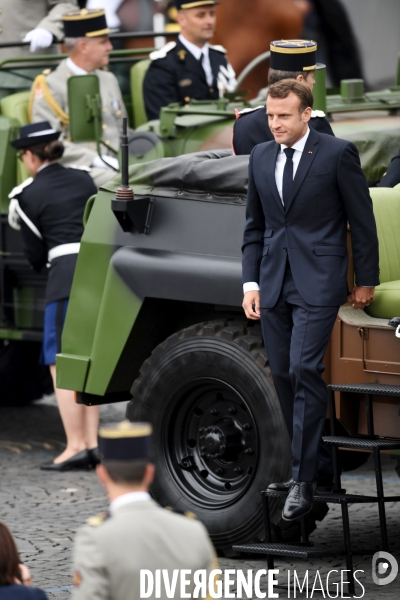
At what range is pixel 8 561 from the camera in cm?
391

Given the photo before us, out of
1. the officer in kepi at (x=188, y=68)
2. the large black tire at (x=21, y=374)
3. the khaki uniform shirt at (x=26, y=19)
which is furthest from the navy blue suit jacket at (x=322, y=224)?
the khaki uniform shirt at (x=26, y=19)

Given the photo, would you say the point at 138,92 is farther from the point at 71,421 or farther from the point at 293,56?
the point at 293,56

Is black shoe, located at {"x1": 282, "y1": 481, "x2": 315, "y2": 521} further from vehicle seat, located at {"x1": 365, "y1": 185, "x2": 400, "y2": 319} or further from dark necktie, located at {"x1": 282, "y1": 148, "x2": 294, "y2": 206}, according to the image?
dark necktie, located at {"x1": 282, "y1": 148, "x2": 294, "y2": 206}

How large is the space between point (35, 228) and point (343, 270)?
3.12 metres

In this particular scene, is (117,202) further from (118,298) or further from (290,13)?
(290,13)

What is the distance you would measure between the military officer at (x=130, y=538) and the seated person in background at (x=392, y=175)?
3.27m

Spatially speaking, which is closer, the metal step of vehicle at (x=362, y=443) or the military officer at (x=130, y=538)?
the military officer at (x=130, y=538)

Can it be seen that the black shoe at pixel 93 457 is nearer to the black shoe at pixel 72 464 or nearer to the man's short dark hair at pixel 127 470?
the black shoe at pixel 72 464

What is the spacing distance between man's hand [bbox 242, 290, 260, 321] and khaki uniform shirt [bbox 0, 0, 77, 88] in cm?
451

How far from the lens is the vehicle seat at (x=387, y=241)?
588 centimetres

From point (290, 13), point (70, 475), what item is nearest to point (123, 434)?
point (70, 475)

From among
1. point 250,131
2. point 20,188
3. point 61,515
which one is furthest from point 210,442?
point 20,188

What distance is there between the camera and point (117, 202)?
634 centimetres

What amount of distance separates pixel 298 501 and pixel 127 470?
2.23m
